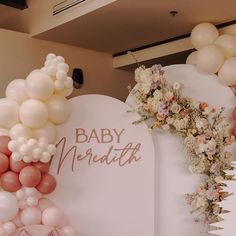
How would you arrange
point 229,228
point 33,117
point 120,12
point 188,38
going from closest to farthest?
1. point 229,228
2. point 33,117
3. point 120,12
4. point 188,38

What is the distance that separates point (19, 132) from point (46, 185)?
0.36m

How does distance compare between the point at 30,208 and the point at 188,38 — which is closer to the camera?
the point at 30,208

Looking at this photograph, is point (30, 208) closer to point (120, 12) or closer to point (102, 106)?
point (102, 106)

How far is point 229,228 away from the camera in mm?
1582

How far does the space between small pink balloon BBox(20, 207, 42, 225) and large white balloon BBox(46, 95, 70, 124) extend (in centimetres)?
53

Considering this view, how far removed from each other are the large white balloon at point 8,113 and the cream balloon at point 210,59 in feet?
4.15

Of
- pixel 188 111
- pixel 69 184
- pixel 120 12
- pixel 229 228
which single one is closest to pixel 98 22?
pixel 120 12

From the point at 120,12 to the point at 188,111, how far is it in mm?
945

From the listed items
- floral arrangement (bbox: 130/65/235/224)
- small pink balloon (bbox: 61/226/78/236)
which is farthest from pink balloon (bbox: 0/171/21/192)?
floral arrangement (bbox: 130/65/235/224)

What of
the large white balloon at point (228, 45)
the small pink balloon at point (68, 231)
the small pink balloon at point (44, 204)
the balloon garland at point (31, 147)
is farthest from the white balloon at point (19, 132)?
the large white balloon at point (228, 45)

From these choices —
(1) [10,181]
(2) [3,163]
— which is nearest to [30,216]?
(1) [10,181]

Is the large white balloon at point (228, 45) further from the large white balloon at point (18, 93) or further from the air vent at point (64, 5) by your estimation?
the large white balloon at point (18, 93)

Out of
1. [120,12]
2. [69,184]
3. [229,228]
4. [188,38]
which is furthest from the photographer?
[188,38]

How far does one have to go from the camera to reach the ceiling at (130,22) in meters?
2.85
